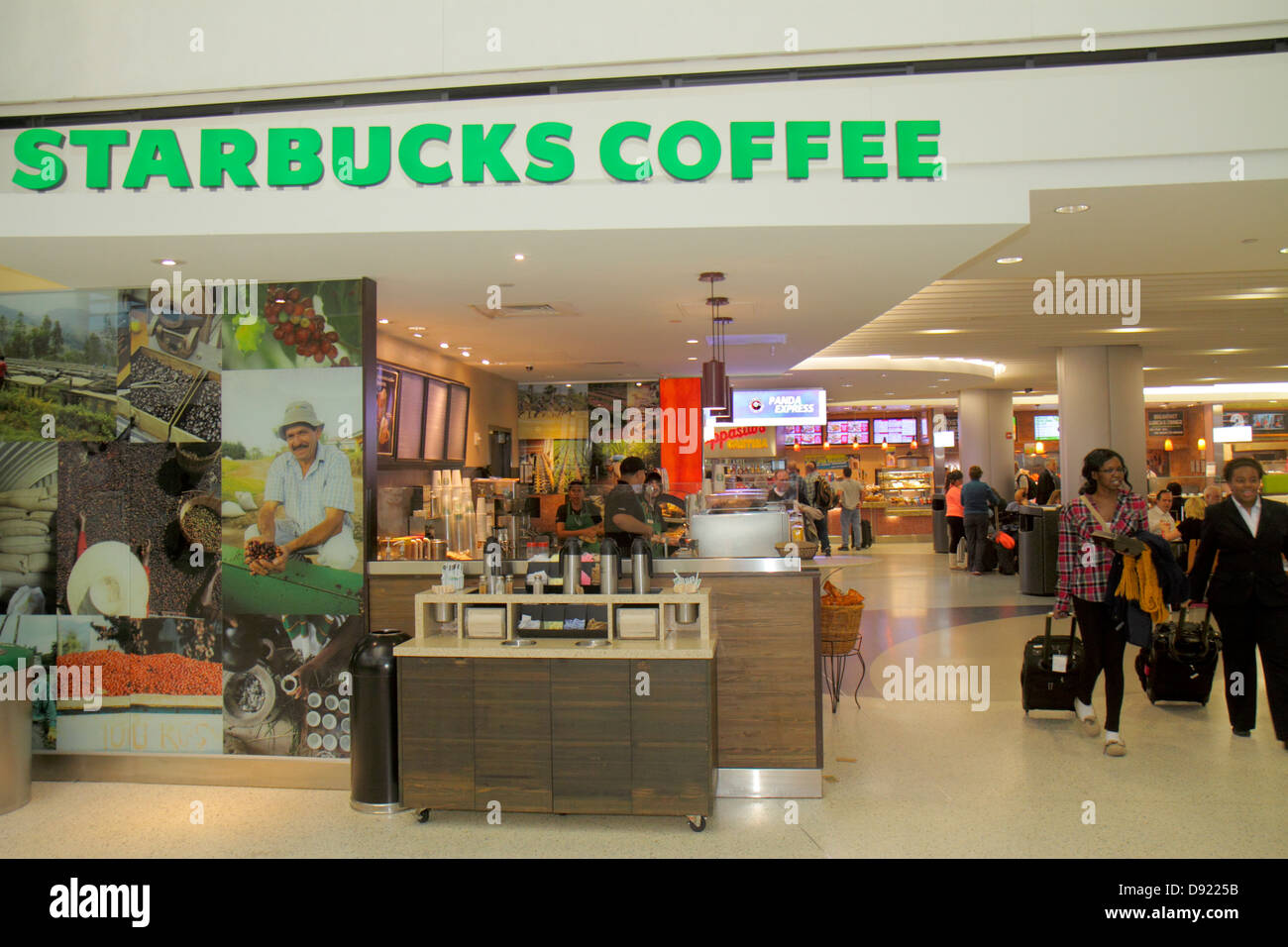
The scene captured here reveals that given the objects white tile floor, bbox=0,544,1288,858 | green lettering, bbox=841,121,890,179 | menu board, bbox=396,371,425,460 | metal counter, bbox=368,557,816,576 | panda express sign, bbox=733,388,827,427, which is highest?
green lettering, bbox=841,121,890,179

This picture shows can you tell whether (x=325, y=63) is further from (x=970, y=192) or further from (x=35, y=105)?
(x=970, y=192)

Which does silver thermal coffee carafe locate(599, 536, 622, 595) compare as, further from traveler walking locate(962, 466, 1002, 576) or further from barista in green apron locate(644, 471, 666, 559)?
traveler walking locate(962, 466, 1002, 576)

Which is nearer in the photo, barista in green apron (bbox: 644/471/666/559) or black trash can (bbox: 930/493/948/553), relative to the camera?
barista in green apron (bbox: 644/471/666/559)

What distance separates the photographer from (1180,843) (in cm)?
414

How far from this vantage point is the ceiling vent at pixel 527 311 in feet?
22.0

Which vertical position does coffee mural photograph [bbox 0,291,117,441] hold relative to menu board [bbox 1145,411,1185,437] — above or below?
below

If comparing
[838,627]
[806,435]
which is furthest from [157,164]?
[806,435]

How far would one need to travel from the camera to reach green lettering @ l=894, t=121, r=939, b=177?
461 centimetres

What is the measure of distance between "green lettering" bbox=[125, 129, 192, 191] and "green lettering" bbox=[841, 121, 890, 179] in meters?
3.27

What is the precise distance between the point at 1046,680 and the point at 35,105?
22.8 feet

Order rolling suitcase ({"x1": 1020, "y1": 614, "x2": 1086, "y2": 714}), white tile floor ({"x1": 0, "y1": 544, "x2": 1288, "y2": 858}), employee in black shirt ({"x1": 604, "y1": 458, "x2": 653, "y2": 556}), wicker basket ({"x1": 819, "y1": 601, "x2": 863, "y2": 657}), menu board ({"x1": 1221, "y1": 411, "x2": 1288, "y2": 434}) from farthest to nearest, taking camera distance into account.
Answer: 1. menu board ({"x1": 1221, "y1": 411, "x2": 1288, "y2": 434})
2. employee in black shirt ({"x1": 604, "y1": 458, "x2": 653, "y2": 556})
3. rolling suitcase ({"x1": 1020, "y1": 614, "x2": 1086, "y2": 714})
4. wicker basket ({"x1": 819, "y1": 601, "x2": 863, "y2": 657})
5. white tile floor ({"x1": 0, "y1": 544, "x2": 1288, "y2": 858})
